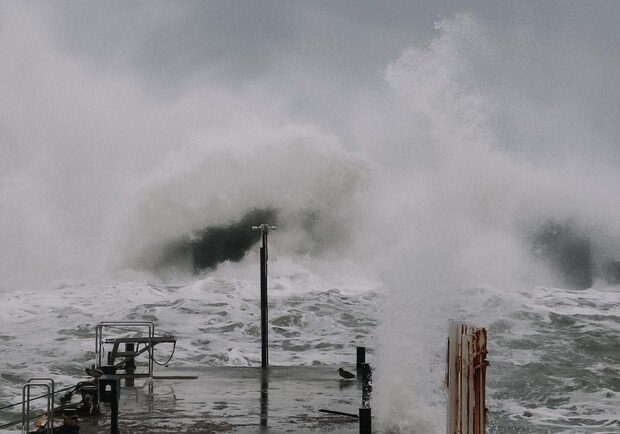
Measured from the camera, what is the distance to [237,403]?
45.4 ft

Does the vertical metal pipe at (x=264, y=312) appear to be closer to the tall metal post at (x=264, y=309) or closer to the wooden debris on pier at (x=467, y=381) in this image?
the tall metal post at (x=264, y=309)

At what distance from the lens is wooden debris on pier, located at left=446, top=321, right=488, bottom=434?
556 cm

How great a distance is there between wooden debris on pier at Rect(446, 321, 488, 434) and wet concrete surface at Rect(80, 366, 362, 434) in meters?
4.79

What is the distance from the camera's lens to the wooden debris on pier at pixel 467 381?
5562mm

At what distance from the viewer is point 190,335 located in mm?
34094

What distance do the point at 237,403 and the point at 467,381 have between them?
8749 mm

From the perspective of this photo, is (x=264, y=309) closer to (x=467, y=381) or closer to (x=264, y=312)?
(x=264, y=312)

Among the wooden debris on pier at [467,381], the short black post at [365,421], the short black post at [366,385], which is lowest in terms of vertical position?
the short black post at [366,385]

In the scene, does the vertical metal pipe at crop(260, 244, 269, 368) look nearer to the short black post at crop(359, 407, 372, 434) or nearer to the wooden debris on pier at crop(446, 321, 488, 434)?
the short black post at crop(359, 407, 372, 434)

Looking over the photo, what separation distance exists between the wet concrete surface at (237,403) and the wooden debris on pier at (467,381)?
15.7 feet

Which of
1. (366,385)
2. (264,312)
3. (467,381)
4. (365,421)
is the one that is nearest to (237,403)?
(366,385)

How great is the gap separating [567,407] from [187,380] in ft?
31.8

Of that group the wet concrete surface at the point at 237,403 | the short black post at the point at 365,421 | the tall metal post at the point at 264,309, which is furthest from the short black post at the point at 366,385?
the tall metal post at the point at 264,309

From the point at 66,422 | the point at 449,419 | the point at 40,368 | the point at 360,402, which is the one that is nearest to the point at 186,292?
the point at 40,368
